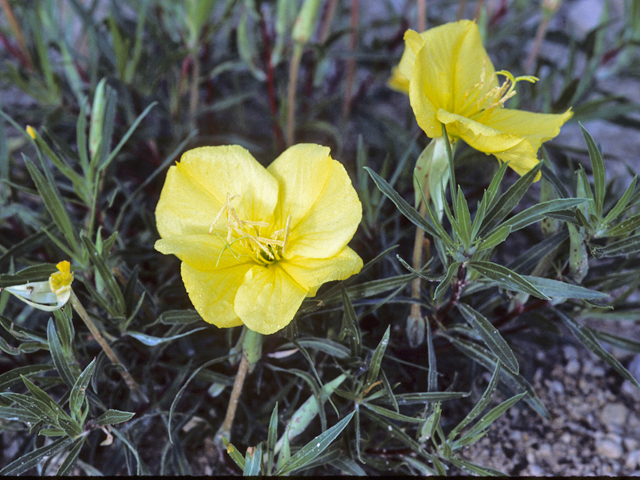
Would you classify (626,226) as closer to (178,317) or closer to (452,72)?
(452,72)

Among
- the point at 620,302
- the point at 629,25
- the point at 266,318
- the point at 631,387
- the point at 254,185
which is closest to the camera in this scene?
the point at 266,318

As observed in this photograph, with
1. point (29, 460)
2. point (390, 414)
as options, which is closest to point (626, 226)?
point (390, 414)

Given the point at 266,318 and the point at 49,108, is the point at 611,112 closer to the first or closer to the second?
the point at 266,318

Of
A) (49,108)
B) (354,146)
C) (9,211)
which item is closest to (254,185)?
(9,211)

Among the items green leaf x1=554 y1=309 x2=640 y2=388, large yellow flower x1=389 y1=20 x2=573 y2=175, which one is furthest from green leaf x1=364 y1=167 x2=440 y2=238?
green leaf x1=554 y1=309 x2=640 y2=388

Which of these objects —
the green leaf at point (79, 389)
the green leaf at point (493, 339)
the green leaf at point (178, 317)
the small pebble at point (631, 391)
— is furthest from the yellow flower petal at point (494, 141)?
the small pebble at point (631, 391)

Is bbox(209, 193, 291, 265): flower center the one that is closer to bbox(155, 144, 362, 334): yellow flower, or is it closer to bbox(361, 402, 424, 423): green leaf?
bbox(155, 144, 362, 334): yellow flower
